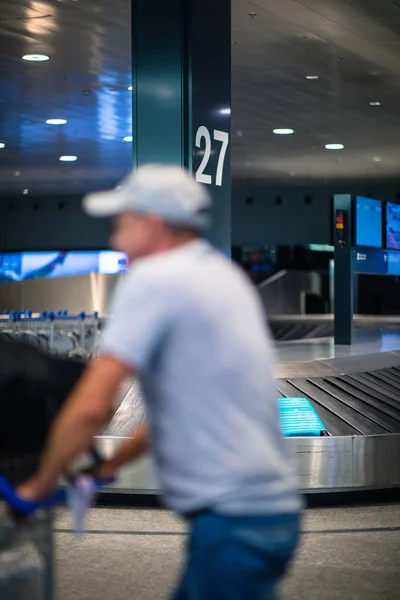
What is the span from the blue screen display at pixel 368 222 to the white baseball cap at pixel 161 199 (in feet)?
31.0

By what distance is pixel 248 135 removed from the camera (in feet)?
58.6

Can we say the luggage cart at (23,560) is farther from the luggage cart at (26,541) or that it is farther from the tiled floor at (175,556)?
the tiled floor at (175,556)

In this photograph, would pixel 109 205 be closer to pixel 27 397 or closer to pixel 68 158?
pixel 27 397

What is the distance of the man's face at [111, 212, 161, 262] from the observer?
2.34 meters

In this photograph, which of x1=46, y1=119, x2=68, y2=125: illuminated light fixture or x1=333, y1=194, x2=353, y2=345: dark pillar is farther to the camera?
x1=46, y1=119, x2=68, y2=125: illuminated light fixture

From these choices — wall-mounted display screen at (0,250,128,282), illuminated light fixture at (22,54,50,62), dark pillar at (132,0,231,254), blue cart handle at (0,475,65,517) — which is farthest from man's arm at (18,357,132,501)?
wall-mounted display screen at (0,250,128,282)

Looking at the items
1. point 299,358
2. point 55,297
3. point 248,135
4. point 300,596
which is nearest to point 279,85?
point 248,135

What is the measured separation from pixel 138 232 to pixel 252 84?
11599mm

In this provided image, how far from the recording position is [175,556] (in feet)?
18.5

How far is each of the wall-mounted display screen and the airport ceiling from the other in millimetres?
7444

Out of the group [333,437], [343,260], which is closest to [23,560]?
[333,437]

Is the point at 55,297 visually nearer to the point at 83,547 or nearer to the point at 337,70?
the point at 337,70

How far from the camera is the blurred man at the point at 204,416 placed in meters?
2.18

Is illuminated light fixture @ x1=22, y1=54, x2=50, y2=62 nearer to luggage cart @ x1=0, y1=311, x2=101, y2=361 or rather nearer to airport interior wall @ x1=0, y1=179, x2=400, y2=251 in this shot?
luggage cart @ x1=0, y1=311, x2=101, y2=361
